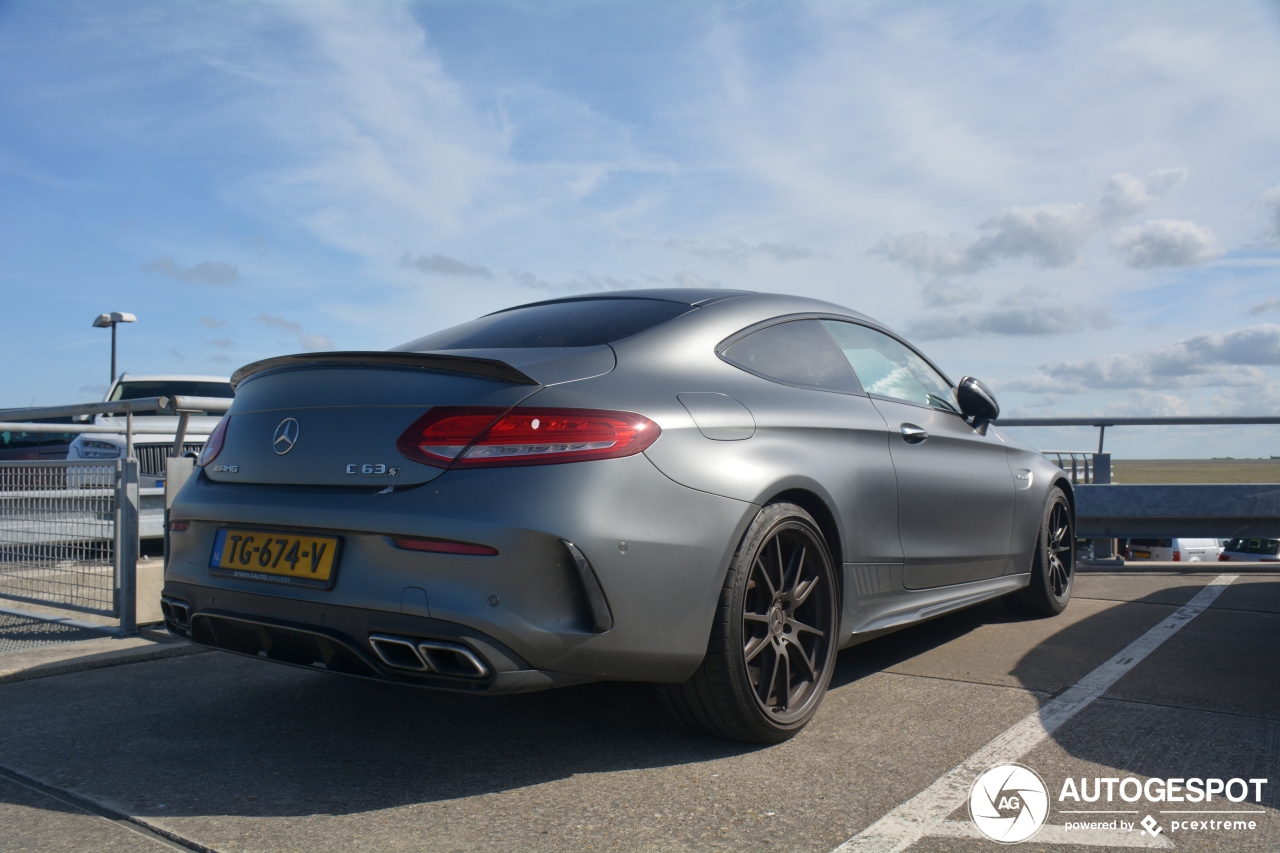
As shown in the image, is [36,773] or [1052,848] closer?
[1052,848]

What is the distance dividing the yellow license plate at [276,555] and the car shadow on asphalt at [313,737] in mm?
569

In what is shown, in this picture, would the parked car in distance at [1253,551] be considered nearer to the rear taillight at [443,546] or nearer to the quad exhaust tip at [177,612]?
the rear taillight at [443,546]

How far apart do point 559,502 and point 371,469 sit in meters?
0.56

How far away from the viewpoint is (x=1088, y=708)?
353 centimetres

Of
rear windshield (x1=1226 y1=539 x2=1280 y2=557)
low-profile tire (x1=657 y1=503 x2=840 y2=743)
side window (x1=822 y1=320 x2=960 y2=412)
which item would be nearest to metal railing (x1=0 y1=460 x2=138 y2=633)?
low-profile tire (x1=657 y1=503 x2=840 y2=743)

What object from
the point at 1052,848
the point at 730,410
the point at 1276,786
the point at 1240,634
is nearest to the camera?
the point at 1052,848

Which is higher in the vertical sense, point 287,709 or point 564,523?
point 564,523

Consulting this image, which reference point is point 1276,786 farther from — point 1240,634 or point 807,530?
point 1240,634

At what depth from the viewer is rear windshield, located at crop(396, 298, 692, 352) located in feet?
10.5

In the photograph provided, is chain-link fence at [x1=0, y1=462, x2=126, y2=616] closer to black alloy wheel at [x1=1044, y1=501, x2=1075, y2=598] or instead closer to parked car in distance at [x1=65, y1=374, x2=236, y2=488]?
parked car in distance at [x1=65, y1=374, x2=236, y2=488]

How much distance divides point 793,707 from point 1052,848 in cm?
96

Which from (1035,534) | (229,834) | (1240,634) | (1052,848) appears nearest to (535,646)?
(229,834)

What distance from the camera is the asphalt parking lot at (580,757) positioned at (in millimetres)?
2434

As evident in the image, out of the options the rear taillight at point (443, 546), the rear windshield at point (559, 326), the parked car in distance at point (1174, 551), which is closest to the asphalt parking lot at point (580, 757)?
the rear taillight at point (443, 546)
